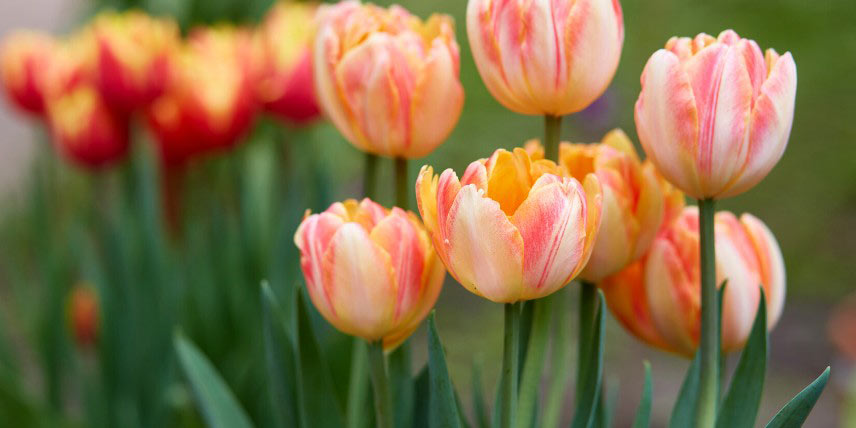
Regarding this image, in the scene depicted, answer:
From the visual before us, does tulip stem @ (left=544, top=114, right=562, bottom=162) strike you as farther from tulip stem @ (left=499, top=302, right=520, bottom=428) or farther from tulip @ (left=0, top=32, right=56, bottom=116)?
tulip @ (left=0, top=32, right=56, bottom=116)

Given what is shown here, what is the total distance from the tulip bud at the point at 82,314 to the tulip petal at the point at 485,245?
3.65ft

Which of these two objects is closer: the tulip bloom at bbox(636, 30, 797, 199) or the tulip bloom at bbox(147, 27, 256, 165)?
the tulip bloom at bbox(636, 30, 797, 199)

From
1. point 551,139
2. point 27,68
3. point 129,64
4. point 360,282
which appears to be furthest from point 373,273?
point 27,68

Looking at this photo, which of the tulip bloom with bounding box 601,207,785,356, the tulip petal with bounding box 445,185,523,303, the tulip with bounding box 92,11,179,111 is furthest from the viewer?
the tulip with bounding box 92,11,179,111

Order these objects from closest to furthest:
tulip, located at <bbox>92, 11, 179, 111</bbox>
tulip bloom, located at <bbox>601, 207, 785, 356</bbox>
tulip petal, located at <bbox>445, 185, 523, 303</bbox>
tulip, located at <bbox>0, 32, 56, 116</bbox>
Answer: tulip petal, located at <bbox>445, 185, 523, 303</bbox> < tulip bloom, located at <bbox>601, 207, 785, 356</bbox> < tulip, located at <bbox>92, 11, 179, 111</bbox> < tulip, located at <bbox>0, 32, 56, 116</bbox>

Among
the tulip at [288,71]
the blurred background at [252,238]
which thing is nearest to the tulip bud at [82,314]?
the blurred background at [252,238]

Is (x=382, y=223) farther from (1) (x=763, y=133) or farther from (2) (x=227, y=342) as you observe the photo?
(2) (x=227, y=342)

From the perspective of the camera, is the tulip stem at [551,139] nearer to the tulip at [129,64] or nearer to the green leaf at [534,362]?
the green leaf at [534,362]

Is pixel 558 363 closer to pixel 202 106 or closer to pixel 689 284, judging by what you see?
pixel 689 284

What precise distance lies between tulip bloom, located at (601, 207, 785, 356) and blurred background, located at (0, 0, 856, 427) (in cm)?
10

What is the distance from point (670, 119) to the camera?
0.43 meters

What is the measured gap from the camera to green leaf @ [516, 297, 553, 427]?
1.54ft

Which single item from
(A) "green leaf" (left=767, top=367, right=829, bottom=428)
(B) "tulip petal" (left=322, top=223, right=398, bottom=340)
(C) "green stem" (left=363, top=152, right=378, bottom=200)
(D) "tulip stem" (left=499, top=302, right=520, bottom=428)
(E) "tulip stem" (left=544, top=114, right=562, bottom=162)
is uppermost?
(E) "tulip stem" (left=544, top=114, right=562, bottom=162)

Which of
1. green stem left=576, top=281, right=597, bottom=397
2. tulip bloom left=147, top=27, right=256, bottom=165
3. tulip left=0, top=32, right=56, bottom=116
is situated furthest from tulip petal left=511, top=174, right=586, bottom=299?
tulip left=0, top=32, right=56, bottom=116
